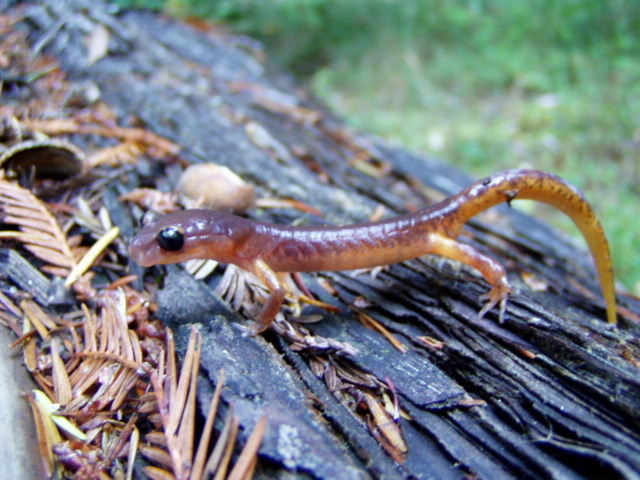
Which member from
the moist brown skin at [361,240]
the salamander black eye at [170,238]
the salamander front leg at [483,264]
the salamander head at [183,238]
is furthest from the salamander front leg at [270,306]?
the salamander front leg at [483,264]

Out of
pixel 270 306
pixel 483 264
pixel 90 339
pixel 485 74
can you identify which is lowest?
pixel 90 339

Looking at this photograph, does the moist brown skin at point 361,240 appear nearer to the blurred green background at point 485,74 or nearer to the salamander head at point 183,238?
the salamander head at point 183,238

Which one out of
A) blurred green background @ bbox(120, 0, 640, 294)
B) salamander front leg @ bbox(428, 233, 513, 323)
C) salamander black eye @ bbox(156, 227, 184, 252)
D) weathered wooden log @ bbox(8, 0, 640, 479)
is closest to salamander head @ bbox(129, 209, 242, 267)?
salamander black eye @ bbox(156, 227, 184, 252)

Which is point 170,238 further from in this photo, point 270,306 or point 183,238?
point 270,306

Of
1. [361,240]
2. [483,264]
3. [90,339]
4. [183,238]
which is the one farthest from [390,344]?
[90,339]

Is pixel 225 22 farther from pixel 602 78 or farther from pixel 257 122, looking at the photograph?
pixel 602 78

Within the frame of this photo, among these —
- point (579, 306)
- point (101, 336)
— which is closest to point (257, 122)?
point (101, 336)
